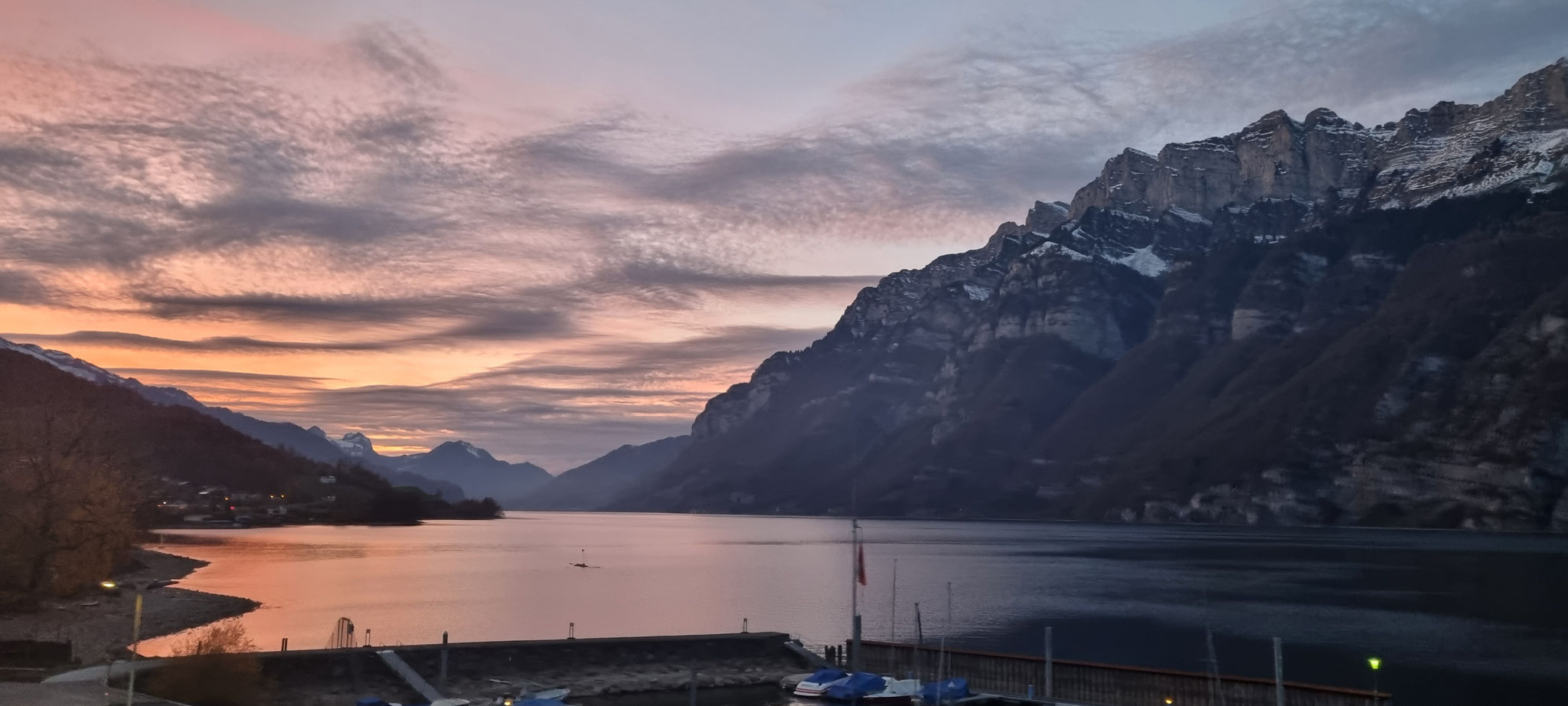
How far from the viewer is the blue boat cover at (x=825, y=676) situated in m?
59.0

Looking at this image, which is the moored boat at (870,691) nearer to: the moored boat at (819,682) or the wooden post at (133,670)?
the moored boat at (819,682)

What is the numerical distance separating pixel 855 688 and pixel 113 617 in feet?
212

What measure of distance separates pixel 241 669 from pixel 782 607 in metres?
72.3

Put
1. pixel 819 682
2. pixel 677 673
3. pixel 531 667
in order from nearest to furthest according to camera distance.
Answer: pixel 819 682 < pixel 531 667 < pixel 677 673

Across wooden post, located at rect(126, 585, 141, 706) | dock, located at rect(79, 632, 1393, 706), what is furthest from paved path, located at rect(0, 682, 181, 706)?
dock, located at rect(79, 632, 1393, 706)

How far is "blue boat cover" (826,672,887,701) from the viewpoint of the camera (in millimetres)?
57312

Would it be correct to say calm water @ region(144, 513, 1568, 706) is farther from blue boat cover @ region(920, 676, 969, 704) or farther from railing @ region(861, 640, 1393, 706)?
blue boat cover @ region(920, 676, 969, 704)

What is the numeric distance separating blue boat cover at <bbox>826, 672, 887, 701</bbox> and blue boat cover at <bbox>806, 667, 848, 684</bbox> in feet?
3.29

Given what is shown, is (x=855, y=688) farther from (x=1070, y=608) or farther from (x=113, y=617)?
(x=1070, y=608)

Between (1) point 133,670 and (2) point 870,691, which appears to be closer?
(1) point 133,670

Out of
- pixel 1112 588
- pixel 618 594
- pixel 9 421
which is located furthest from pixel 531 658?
pixel 1112 588

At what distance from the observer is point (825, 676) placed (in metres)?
59.4

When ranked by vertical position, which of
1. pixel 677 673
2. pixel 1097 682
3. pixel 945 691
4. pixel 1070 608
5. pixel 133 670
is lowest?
pixel 1070 608

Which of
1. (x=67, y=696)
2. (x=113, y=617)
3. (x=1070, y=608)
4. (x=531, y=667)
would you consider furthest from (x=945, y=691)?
(x=113, y=617)
